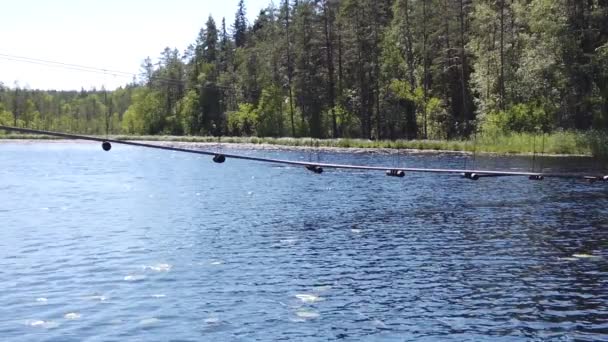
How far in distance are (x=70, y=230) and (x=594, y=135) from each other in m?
53.6

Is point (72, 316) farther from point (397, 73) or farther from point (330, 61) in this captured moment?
point (330, 61)

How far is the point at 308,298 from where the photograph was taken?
16812mm

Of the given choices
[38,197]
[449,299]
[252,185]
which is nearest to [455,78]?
[252,185]

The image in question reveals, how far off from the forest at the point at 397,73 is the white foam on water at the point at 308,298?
111 ft

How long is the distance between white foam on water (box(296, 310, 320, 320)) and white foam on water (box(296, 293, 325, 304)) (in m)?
0.84

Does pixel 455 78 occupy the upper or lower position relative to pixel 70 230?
upper

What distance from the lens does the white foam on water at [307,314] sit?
50.0 feet

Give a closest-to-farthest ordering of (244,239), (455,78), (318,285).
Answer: (318,285) → (244,239) → (455,78)

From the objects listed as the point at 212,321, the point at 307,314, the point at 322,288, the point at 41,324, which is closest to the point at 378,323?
the point at 307,314

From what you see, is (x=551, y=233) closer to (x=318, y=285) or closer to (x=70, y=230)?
(x=318, y=285)

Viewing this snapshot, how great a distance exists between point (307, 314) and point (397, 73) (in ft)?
296

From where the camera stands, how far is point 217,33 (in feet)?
518

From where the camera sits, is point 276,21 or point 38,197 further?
point 276,21

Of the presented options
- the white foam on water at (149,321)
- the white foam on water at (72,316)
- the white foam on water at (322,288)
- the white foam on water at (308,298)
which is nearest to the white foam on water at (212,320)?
the white foam on water at (149,321)
